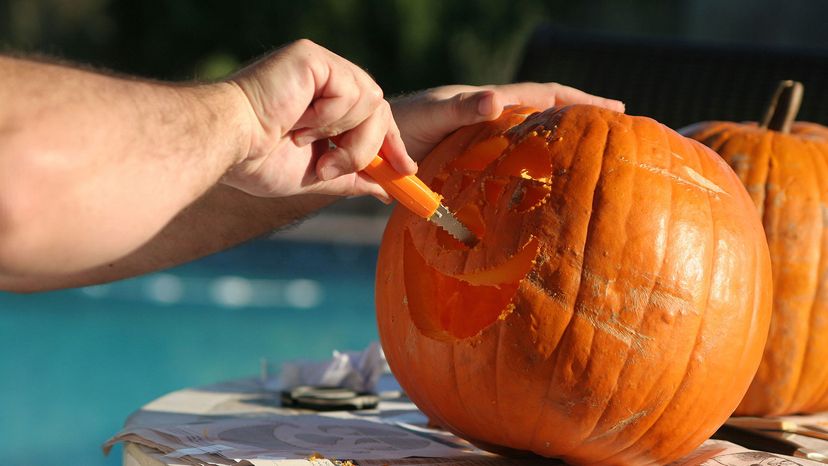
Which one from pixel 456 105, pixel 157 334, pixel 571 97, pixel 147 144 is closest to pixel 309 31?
pixel 157 334

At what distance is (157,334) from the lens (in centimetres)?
635

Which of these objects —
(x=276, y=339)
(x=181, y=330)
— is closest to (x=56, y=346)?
(x=181, y=330)

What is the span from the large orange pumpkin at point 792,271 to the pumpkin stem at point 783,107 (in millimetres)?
103

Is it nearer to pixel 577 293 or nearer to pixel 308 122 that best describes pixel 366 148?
pixel 308 122

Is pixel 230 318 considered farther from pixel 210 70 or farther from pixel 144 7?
pixel 144 7

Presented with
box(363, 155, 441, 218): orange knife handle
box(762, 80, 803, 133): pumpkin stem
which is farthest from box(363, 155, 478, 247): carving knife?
box(762, 80, 803, 133): pumpkin stem

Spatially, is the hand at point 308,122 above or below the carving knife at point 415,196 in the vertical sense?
above

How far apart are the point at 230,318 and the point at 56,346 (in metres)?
1.18

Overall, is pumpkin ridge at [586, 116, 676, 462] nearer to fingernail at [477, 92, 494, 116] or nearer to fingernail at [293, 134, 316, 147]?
fingernail at [477, 92, 494, 116]

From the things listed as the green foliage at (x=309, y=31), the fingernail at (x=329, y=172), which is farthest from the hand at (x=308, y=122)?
the green foliage at (x=309, y=31)

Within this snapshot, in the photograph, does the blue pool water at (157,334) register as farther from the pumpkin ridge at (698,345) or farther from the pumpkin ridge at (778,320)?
the pumpkin ridge at (698,345)

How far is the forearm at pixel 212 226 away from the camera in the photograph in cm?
147

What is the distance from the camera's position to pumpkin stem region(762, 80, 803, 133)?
1.56 m

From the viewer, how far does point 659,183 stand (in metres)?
1.16
